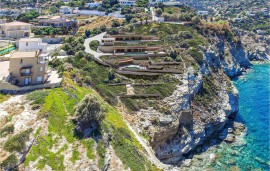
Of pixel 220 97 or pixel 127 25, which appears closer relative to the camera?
pixel 220 97

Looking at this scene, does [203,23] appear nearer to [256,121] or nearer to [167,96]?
[256,121]

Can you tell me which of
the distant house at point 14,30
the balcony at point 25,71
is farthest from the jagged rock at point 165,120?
the distant house at point 14,30

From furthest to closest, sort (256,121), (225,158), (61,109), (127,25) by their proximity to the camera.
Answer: (127,25), (256,121), (225,158), (61,109)

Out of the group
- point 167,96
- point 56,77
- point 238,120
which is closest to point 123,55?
point 167,96

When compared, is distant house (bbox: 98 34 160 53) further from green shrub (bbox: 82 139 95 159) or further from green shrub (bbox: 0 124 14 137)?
green shrub (bbox: 0 124 14 137)

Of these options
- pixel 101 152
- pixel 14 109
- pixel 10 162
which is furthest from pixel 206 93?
pixel 10 162
